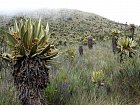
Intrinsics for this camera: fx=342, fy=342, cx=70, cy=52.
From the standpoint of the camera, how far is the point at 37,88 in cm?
499

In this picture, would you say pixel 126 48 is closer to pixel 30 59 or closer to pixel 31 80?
pixel 30 59

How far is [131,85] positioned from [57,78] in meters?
2.43

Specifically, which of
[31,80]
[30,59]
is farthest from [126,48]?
[31,80]

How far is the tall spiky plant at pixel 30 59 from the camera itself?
16.2 feet

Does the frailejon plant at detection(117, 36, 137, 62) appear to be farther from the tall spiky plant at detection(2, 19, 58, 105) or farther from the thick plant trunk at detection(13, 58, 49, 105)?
the thick plant trunk at detection(13, 58, 49, 105)

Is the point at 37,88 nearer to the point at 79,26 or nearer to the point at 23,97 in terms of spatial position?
the point at 23,97

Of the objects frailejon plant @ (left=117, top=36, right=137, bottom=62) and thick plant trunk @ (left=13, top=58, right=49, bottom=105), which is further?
frailejon plant @ (left=117, top=36, right=137, bottom=62)

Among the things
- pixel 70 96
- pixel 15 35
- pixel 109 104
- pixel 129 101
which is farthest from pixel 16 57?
pixel 129 101

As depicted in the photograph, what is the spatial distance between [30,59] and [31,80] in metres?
0.33

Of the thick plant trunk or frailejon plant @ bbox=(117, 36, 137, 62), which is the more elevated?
the thick plant trunk

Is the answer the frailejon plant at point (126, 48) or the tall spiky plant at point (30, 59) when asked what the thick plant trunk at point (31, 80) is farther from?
the frailejon plant at point (126, 48)

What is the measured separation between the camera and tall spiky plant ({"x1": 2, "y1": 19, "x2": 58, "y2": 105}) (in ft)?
16.2

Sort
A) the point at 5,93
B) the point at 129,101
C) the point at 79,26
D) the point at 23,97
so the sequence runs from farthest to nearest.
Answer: the point at 79,26, the point at 129,101, the point at 5,93, the point at 23,97

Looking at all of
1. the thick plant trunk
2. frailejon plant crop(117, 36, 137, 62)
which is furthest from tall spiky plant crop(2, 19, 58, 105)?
frailejon plant crop(117, 36, 137, 62)
